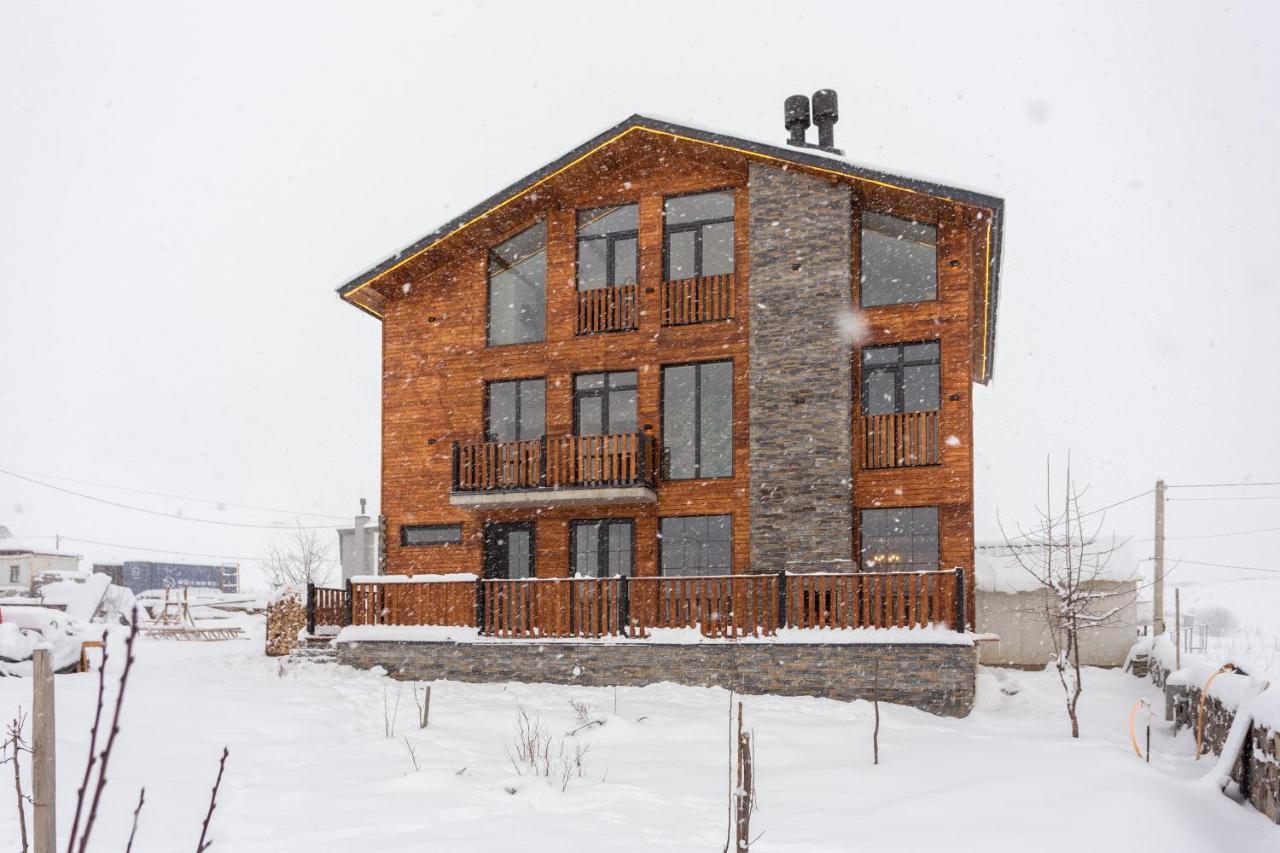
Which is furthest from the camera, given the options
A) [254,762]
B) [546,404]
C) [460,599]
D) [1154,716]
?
[546,404]

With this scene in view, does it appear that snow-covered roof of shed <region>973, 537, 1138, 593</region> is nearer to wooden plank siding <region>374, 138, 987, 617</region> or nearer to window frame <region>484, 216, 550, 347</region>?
wooden plank siding <region>374, 138, 987, 617</region>

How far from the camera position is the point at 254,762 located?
8578mm

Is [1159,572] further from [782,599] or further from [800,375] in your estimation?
[782,599]

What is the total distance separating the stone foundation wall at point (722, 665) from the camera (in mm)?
12641

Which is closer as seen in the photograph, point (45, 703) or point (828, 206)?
point (45, 703)

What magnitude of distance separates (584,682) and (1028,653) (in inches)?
453

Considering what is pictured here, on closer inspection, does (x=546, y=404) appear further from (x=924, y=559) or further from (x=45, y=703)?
(x=45, y=703)

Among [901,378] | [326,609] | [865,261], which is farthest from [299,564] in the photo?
[901,378]

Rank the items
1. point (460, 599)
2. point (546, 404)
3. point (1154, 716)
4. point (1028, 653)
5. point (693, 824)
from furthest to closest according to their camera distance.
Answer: point (1028, 653) < point (546, 404) < point (460, 599) < point (1154, 716) < point (693, 824)

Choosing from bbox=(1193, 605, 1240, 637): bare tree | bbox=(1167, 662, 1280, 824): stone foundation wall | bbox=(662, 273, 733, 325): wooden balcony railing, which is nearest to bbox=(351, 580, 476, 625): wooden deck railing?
bbox=(662, 273, 733, 325): wooden balcony railing

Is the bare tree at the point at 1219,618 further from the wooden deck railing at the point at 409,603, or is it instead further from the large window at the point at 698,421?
the wooden deck railing at the point at 409,603

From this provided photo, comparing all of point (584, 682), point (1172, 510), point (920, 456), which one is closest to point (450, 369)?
point (584, 682)

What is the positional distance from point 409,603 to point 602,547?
3577 millimetres

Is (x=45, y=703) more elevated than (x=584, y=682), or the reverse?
(x=45, y=703)
